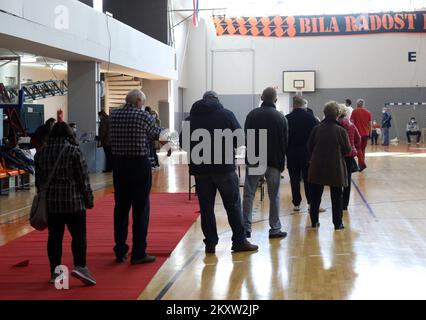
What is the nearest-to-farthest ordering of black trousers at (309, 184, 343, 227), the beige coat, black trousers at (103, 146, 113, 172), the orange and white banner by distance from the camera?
the beige coat
black trousers at (309, 184, 343, 227)
black trousers at (103, 146, 113, 172)
the orange and white banner

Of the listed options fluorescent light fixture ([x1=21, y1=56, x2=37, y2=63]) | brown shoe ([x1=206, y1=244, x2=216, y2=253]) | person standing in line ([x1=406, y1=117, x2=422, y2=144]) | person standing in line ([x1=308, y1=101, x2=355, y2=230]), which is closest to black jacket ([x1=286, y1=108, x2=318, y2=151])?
person standing in line ([x1=308, y1=101, x2=355, y2=230])

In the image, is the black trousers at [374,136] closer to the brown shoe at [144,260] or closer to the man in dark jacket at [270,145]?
the man in dark jacket at [270,145]

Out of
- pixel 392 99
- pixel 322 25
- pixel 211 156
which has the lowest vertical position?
pixel 211 156

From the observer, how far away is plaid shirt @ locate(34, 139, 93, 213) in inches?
183

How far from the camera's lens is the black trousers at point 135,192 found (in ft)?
17.5

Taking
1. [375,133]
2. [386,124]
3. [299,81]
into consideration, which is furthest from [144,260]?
[299,81]

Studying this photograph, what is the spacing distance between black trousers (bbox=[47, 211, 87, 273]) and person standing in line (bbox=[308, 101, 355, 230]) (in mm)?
2972

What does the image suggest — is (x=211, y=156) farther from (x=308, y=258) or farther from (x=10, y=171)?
(x=10, y=171)

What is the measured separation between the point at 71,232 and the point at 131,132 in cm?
102

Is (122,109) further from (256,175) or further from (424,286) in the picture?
(424,286)

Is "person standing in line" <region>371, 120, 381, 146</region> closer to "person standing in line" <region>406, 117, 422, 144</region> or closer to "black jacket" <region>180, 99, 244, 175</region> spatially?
"person standing in line" <region>406, 117, 422, 144</region>

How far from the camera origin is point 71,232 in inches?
187

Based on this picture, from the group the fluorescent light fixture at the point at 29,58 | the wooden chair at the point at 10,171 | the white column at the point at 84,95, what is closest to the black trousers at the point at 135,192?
the wooden chair at the point at 10,171

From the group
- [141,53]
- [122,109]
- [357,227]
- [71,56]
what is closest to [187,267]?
[122,109]
